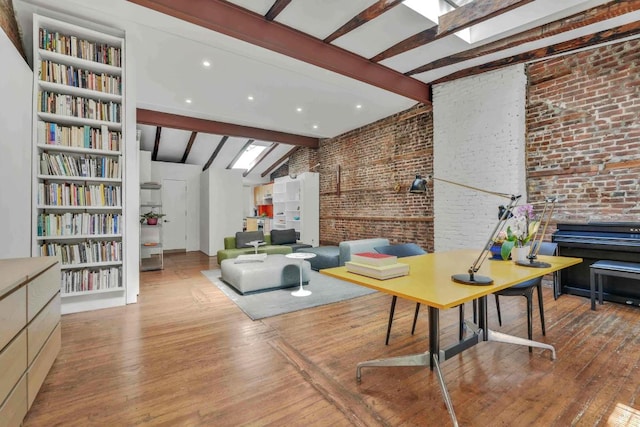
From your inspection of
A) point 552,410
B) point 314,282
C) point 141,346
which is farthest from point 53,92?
point 552,410

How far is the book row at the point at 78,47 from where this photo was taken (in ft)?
10.3

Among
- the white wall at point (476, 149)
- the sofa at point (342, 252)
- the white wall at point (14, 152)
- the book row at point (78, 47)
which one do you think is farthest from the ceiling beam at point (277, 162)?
the white wall at point (14, 152)

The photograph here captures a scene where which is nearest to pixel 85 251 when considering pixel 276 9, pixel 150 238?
pixel 150 238

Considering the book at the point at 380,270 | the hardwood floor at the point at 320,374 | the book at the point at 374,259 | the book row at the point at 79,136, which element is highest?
the book row at the point at 79,136

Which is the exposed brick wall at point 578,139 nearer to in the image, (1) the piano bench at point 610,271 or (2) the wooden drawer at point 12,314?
(1) the piano bench at point 610,271

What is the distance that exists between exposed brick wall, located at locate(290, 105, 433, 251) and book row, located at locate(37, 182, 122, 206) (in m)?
4.91

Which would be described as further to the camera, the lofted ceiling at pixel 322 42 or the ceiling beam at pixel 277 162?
the ceiling beam at pixel 277 162

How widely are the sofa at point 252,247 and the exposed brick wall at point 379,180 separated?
1648 mm

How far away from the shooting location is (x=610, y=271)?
10.5ft

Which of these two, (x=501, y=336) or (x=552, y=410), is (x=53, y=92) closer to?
(x=501, y=336)

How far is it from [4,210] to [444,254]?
380 centimetres

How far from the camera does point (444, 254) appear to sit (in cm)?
261

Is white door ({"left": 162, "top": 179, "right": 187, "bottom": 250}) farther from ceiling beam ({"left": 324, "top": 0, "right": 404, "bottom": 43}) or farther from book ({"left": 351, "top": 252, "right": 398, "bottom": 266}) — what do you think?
book ({"left": 351, "top": 252, "right": 398, "bottom": 266})

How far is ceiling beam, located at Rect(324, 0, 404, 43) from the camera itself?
3043 mm
